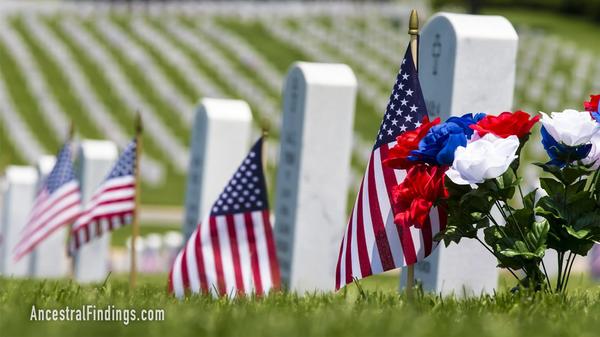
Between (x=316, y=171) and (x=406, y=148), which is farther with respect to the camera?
(x=316, y=171)

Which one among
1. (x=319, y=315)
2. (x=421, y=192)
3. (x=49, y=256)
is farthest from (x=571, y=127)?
(x=49, y=256)

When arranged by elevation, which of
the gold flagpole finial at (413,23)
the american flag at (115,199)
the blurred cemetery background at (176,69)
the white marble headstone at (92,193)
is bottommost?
the blurred cemetery background at (176,69)

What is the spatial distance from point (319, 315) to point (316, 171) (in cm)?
711

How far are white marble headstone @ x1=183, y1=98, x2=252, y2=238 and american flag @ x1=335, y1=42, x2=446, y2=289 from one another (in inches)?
277

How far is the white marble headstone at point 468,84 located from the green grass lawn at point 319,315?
2.68 metres

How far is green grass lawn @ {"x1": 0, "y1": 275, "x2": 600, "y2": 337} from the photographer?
196 inches

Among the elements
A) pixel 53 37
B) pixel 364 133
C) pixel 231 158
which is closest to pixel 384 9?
pixel 53 37

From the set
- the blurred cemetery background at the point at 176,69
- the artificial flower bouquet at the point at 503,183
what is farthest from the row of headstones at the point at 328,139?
the blurred cemetery background at the point at 176,69

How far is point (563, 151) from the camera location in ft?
22.3

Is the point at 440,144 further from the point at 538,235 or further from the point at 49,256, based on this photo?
the point at 49,256

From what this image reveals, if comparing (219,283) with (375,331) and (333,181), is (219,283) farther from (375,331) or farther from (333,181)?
(375,331)

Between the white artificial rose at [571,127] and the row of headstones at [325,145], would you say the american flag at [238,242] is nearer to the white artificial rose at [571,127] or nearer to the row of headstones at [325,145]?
the row of headstones at [325,145]

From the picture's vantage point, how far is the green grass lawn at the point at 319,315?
16.3 feet

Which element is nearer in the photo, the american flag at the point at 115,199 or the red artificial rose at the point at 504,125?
the red artificial rose at the point at 504,125
